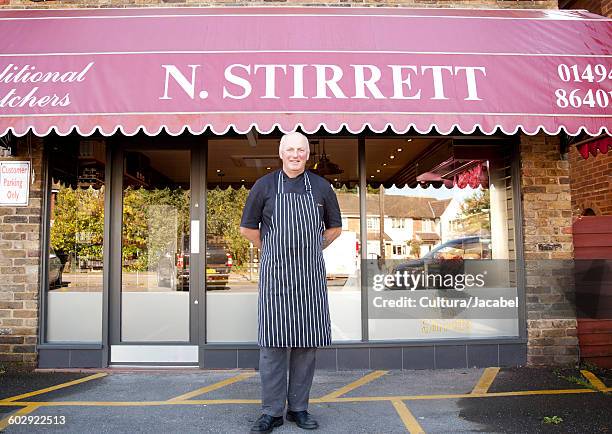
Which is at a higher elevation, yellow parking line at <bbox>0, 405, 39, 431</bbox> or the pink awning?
the pink awning

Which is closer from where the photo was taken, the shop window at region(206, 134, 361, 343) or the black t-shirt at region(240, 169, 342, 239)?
the black t-shirt at region(240, 169, 342, 239)

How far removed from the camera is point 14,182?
5145 millimetres

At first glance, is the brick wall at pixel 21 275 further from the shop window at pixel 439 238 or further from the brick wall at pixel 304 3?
the shop window at pixel 439 238

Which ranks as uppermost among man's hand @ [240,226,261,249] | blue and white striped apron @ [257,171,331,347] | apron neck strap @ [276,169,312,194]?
apron neck strap @ [276,169,312,194]

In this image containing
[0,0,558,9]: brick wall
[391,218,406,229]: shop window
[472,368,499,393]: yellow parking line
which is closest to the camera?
[472,368,499,393]: yellow parking line

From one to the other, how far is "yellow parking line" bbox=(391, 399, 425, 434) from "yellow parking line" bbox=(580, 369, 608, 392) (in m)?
1.83

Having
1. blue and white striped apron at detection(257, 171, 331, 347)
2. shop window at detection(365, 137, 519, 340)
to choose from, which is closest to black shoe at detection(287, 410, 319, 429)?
blue and white striped apron at detection(257, 171, 331, 347)

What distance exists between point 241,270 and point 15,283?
7.45ft

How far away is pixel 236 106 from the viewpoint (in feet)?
13.8

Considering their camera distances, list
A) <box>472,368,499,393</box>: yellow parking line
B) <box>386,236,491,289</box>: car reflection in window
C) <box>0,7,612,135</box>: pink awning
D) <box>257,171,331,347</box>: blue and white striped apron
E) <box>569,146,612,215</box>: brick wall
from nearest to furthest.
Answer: <box>257,171,331,347</box>: blue and white striped apron
<box>0,7,612,135</box>: pink awning
<box>472,368,499,393</box>: yellow parking line
<box>386,236,491,289</box>: car reflection in window
<box>569,146,612,215</box>: brick wall

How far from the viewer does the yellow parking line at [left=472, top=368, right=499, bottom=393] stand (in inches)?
176

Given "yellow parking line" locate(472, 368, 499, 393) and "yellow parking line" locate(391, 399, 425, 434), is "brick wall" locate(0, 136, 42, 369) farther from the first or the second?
"yellow parking line" locate(472, 368, 499, 393)

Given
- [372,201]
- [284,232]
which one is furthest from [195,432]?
[372,201]

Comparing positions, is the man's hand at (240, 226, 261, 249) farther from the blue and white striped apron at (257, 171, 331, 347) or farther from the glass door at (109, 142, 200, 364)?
the glass door at (109, 142, 200, 364)
